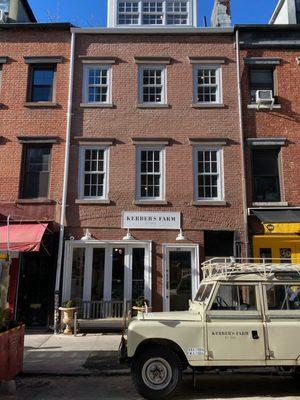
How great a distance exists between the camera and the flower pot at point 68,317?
13.1 m

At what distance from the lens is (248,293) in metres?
7.49

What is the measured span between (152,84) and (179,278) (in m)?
6.99

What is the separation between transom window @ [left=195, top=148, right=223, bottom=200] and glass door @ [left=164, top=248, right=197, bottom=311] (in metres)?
2.03

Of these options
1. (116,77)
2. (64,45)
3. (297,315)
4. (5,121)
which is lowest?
(297,315)

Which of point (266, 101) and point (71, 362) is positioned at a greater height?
point (266, 101)

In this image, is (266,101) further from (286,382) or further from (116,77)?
(286,382)

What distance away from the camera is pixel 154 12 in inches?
660

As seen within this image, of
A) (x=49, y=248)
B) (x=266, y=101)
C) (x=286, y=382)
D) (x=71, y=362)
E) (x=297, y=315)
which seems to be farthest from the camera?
(x=266, y=101)

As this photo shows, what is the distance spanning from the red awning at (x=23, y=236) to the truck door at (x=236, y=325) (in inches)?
269

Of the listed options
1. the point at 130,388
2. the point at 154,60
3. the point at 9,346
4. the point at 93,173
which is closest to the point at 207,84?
the point at 154,60

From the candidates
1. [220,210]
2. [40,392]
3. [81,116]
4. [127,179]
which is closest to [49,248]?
[127,179]

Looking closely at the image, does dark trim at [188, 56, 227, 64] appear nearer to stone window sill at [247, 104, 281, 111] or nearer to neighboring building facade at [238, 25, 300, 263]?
neighboring building facade at [238, 25, 300, 263]

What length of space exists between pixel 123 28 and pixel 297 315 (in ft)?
40.7

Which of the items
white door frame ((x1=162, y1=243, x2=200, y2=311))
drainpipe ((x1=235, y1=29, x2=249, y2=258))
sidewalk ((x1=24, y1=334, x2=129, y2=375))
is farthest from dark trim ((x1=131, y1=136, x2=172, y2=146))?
sidewalk ((x1=24, y1=334, x2=129, y2=375))
